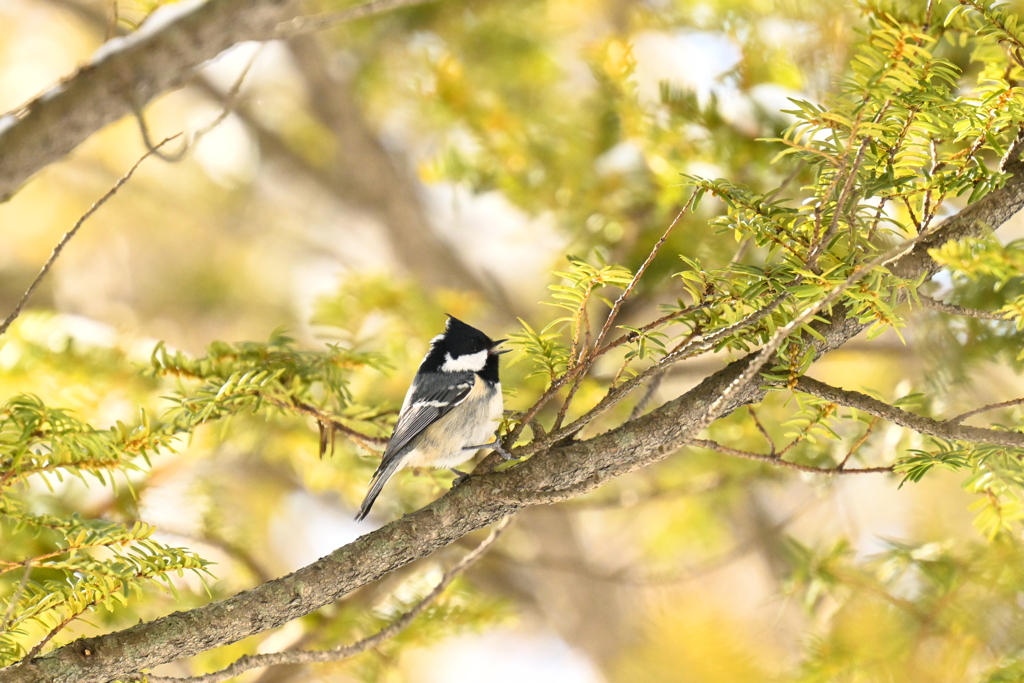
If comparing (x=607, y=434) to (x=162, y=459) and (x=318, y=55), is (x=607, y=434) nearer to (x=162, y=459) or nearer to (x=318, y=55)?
(x=162, y=459)

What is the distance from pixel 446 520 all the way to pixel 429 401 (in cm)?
77

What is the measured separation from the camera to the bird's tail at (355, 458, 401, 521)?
177 centimetres

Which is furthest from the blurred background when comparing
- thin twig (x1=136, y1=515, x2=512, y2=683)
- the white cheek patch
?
thin twig (x1=136, y1=515, x2=512, y2=683)

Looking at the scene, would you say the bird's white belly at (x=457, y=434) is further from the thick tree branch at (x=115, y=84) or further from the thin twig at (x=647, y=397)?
the thick tree branch at (x=115, y=84)

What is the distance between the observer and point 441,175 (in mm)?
2299

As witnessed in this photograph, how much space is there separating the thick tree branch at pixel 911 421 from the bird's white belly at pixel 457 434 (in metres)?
0.91

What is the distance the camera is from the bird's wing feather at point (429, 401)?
1.74 m

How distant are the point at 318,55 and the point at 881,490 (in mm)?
3800

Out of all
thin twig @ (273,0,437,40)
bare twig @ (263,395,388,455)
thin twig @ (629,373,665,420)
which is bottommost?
thin twig @ (629,373,665,420)

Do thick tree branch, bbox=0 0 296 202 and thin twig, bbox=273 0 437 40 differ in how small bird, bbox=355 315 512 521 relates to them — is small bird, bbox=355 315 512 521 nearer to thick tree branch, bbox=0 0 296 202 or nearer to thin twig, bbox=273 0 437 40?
A: thin twig, bbox=273 0 437 40

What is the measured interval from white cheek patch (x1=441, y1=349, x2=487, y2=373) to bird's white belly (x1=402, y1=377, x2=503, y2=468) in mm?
61

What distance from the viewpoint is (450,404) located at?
6.43 ft

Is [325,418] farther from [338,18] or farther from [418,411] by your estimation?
Result: [338,18]

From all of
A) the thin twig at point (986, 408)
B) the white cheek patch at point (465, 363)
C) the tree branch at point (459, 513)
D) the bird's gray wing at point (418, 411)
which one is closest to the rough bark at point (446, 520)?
the tree branch at point (459, 513)
